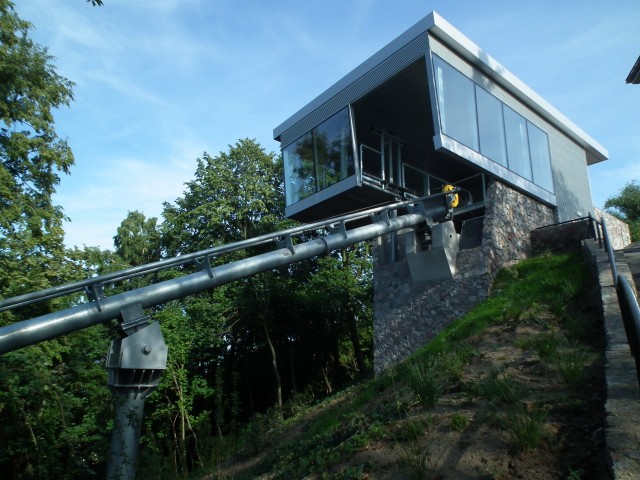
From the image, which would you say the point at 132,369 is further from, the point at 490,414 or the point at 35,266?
the point at 35,266

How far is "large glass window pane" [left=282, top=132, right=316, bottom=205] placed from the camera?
17.2 metres

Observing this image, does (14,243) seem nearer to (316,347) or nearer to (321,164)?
(321,164)

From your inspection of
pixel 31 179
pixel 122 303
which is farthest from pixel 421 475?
pixel 31 179

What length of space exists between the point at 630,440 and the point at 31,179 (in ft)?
60.8

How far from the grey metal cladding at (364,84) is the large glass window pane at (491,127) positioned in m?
2.45

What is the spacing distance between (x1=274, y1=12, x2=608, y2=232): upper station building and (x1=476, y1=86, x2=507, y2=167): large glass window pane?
0.11 feet

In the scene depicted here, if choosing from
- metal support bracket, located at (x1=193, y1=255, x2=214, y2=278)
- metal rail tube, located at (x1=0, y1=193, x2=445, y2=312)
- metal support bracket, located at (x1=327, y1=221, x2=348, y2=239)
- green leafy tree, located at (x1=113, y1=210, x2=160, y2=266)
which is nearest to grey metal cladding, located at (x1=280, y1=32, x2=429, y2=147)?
metal support bracket, located at (x1=327, y1=221, x2=348, y2=239)

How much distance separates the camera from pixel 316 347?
25.2 m

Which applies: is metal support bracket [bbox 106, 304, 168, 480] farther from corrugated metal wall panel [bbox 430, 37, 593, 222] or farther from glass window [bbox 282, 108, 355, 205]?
corrugated metal wall panel [bbox 430, 37, 593, 222]

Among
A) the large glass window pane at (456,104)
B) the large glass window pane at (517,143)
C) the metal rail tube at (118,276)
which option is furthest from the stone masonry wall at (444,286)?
the metal rail tube at (118,276)

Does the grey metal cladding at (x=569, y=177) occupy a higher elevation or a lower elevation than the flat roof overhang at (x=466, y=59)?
lower

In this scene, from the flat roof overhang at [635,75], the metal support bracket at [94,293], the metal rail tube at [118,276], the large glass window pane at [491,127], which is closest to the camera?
the metal rail tube at [118,276]

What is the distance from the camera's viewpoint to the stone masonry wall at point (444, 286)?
13.3 m

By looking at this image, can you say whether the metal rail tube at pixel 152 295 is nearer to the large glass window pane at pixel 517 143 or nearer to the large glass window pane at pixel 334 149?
the large glass window pane at pixel 334 149
